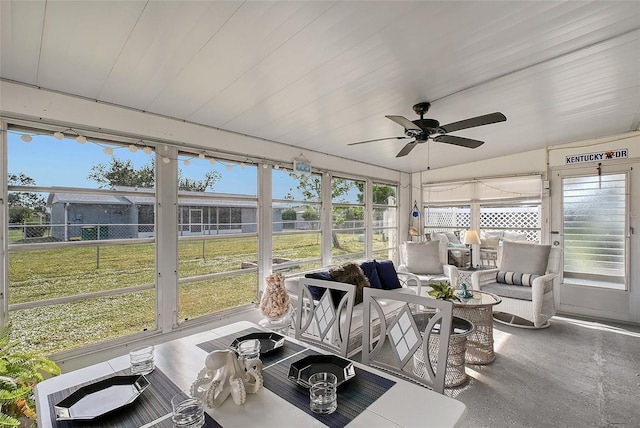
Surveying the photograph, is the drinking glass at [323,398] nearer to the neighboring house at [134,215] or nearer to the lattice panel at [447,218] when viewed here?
the neighboring house at [134,215]

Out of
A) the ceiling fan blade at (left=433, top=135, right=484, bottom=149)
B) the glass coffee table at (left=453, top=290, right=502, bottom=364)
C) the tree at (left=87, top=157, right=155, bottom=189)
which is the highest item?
the ceiling fan blade at (left=433, top=135, right=484, bottom=149)

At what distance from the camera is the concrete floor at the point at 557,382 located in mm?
2125

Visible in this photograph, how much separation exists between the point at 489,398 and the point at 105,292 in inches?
130

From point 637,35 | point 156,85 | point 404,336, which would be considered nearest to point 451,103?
point 637,35

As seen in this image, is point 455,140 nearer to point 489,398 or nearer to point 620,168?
point 489,398

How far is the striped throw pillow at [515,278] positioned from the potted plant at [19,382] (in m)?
4.89

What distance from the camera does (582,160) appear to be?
433 cm

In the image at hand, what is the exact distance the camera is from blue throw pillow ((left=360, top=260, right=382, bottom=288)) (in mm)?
3729

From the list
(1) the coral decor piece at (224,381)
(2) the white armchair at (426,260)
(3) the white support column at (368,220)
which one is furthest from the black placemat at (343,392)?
(3) the white support column at (368,220)

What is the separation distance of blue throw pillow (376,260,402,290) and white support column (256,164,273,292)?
4.77 ft

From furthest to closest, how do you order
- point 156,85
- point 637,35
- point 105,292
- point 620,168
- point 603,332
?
point 620,168 → point 603,332 → point 105,292 → point 156,85 → point 637,35

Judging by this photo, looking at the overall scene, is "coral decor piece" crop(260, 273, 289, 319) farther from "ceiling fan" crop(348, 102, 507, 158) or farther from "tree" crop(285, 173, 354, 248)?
"ceiling fan" crop(348, 102, 507, 158)

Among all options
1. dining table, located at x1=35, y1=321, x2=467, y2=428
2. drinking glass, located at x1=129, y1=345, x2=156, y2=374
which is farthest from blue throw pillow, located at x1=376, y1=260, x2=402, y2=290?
drinking glass, located at x1=129, y1=345, x2=156, y2=374

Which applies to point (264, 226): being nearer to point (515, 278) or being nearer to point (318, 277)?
point (318, 277)
